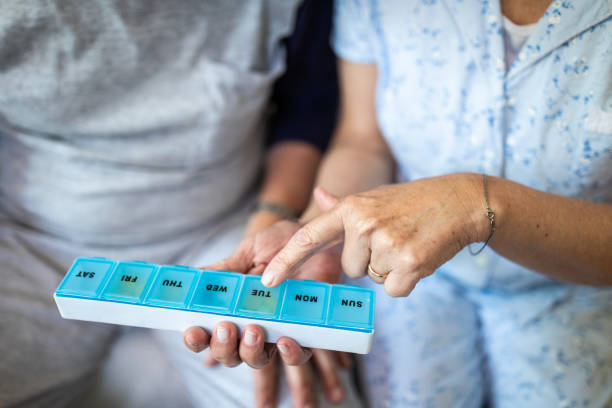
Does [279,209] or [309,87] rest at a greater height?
[309,87]

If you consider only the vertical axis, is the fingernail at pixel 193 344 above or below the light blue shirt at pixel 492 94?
below

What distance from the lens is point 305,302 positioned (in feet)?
1.90

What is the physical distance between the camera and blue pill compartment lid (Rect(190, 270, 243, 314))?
565 mm

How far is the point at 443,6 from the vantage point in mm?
695

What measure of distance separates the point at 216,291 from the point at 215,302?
2 cm

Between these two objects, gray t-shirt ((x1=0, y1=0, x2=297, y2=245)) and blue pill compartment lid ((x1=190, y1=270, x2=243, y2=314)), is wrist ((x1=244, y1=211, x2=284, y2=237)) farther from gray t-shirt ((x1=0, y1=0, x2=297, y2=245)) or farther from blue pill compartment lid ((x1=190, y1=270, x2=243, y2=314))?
blue pill compartment lid ((x1=190, y1=270, x2=243, y2=314))

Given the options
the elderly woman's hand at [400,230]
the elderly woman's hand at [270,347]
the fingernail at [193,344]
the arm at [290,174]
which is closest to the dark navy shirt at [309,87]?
the arm at [290,174]

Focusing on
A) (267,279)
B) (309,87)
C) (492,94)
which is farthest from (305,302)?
(309,87)

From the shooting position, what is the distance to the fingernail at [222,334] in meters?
0.56

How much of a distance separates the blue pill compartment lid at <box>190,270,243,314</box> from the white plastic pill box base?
11mm

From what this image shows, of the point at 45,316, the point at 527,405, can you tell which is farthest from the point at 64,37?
the point at 527,405

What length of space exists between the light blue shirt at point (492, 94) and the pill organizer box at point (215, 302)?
0.34 metres

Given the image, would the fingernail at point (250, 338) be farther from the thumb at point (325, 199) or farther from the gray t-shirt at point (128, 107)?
the gray t-shirt at point (128, 107)

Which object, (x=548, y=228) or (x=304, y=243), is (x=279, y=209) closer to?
(x=304, y=243)
